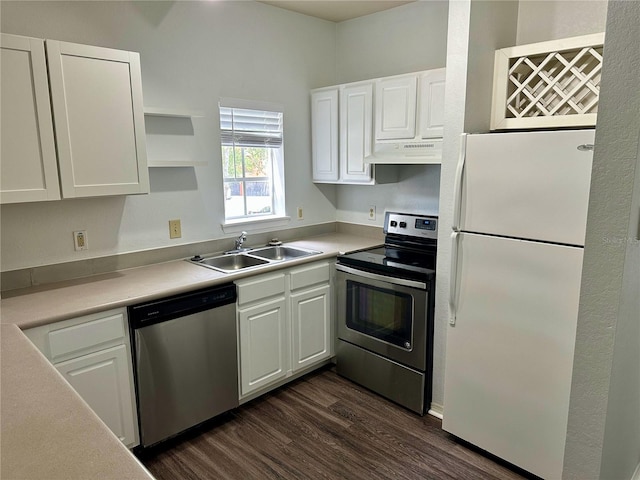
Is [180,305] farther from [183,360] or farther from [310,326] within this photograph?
[310,326]

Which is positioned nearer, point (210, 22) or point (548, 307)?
point (548, 307)

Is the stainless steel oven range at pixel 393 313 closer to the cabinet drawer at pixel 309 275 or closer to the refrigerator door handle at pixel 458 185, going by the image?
the cabinet drawer at pixel 309 275

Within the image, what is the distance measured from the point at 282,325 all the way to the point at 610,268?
196 centimetres

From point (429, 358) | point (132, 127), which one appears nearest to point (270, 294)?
point (429, 358)

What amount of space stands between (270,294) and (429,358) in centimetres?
107

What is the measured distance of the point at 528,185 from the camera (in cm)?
207

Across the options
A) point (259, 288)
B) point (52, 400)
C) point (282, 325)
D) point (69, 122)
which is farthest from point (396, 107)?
point (52, 400)

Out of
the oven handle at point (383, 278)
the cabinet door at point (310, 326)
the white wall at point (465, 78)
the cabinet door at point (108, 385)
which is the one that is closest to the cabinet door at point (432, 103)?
the white wall at point (465, 78)

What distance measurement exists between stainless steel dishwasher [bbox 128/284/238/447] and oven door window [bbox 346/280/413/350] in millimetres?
881

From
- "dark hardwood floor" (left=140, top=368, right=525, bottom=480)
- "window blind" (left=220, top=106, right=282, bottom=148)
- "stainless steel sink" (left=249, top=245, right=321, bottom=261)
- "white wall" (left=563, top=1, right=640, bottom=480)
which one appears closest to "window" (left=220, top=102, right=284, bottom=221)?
"window blind" (left=220, top=106, right=282, bottom=148)

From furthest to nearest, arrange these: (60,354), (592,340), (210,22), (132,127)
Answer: (210,22) < (132,127) < (60,354) < (592,340)

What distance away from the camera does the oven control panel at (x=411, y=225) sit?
314 centimetres

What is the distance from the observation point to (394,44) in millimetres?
3416

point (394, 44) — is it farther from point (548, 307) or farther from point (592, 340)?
point (592, 340)
